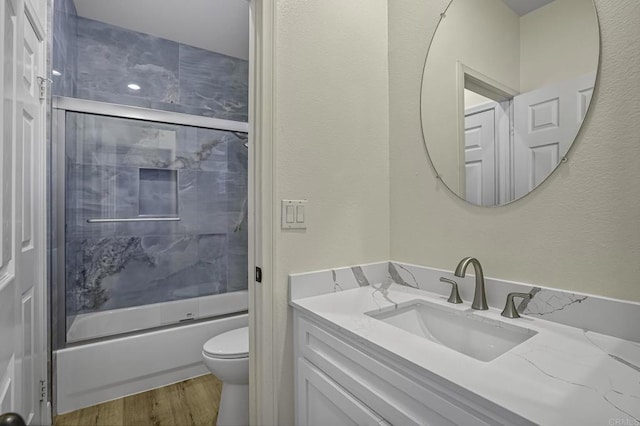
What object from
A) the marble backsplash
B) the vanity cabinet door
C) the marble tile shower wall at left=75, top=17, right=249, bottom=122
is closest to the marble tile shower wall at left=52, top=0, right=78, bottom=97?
the marble tile shower wall at left=75, top=17, right=249, bottom=122

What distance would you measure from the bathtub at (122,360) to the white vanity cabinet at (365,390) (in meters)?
1.32

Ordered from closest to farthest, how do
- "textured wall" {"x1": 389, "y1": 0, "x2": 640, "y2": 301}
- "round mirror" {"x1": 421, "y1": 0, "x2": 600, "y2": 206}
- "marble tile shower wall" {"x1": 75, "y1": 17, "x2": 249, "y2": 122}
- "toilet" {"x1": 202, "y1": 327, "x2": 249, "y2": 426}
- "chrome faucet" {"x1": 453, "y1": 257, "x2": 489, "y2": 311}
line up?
"textured wall" {"x1": 389, "y1": 0, "x2": 640, "y2": 301} < "round mirror" {"x1": 421, "y1": 0, "x2": 600, "y2": 206} < "chrome faucet" {"x1": 453, "y1": 257, "x2": 489, "y2": 311} < "toilet" {"x1": 202, "y1": 327, "x2": 249, "y2": 426} < "marble tile shower wall" {"x1": 75, "y1": 17, "x2": 249, "y2": 122}

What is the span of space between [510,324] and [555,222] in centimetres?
35

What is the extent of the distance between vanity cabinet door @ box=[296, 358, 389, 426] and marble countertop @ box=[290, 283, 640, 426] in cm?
19

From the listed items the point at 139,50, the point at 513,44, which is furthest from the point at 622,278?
the point at 139,50

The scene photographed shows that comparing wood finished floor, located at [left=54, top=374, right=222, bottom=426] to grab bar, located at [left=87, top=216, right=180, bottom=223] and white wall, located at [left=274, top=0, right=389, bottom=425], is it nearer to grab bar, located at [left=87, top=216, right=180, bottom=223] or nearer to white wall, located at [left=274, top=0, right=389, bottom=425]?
white wall, located at [left=274, top=0, right=389, bottom=425]

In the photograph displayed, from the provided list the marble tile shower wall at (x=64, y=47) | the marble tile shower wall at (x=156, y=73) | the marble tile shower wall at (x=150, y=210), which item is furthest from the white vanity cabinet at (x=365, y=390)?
the marble tile shower wall at (x=156, y=73)

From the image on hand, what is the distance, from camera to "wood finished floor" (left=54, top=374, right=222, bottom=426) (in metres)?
1.70

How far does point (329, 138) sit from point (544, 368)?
3.36ft

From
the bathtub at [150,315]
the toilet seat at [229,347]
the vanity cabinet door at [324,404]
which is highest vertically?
the vanity cabinet door at [324,404]

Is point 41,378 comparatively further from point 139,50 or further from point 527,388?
point 139,50

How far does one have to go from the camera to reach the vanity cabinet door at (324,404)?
86 cm

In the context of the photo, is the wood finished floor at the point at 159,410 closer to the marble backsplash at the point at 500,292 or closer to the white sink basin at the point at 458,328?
the marble backsplash at the point at 500,292

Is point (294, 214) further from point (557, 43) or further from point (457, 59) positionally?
point (557, 43)
